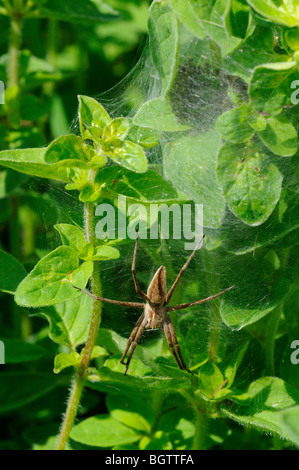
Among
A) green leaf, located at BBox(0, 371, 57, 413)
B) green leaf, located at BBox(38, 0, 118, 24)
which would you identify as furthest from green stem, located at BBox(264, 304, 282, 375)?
green leaf, located at BBox(38, 0, 118, 24)

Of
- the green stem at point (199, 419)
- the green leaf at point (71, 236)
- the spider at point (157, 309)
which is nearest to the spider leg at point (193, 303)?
the spider at point (157, 309)

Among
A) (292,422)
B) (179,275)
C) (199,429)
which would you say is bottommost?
(292,422)

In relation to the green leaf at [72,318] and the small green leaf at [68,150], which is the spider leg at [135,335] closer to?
the green leaf at [72,318]

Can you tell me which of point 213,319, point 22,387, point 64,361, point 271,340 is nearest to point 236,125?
point 213,319


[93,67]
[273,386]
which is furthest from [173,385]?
[93,67]

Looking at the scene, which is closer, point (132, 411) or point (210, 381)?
point (210, 381)

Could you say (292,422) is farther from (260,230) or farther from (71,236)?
(71,236)
